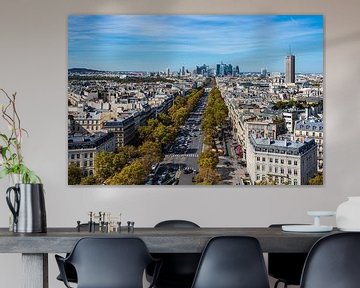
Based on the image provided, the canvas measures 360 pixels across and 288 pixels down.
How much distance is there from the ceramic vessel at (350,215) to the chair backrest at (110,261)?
1080 mm

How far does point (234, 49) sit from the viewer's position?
628 cm

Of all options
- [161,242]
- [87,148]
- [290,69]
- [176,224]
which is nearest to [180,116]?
[87,148]

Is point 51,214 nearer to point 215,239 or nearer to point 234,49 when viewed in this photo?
point 234,49

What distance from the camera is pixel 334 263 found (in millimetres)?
3830

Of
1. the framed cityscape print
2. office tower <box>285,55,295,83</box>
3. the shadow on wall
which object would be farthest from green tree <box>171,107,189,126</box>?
the shadow on wall

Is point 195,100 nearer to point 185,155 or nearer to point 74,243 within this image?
point 185,155

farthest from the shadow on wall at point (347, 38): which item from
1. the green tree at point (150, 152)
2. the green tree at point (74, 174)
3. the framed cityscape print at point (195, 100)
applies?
the green tree at point (74, 174)

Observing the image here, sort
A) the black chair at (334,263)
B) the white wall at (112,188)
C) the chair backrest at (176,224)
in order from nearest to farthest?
1. the black chair at (334,263)
2. the chair backrest at (176,224)
3. the white wall at (112,188)

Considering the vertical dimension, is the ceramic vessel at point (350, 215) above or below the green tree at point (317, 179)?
below

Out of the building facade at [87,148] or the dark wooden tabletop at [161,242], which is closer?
the dark wooden tabletop at [161,242]

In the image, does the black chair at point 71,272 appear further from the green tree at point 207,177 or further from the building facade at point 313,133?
the building facade at point 313,133

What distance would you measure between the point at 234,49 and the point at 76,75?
49.2 inches

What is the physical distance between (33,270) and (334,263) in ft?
4.86

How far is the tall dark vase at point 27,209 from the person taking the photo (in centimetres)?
416
